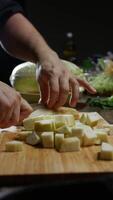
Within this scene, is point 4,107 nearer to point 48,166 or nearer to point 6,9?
point 48,166

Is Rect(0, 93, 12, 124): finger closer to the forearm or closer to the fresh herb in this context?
the forearm

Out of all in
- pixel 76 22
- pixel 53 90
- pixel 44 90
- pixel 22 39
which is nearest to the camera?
pixel 53 90

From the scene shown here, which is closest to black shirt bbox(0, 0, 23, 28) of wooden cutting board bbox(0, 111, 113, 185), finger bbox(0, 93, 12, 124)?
wooden cutting board bbox(0, 111, 113, 185)

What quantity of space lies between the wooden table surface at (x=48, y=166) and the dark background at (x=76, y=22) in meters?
3.45

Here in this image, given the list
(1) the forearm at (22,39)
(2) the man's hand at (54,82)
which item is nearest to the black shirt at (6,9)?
(1) the forearm at (22,39)

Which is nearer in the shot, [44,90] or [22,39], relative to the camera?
[44,90]

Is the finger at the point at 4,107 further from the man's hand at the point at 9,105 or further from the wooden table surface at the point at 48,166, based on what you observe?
the wooden table surface at the point at 48,166

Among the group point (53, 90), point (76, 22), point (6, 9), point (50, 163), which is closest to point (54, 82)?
point (53, 90)

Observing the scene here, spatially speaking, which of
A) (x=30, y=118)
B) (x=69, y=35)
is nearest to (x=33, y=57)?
(x=30, y=118)

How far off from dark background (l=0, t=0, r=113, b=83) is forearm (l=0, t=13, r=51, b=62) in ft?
8.70

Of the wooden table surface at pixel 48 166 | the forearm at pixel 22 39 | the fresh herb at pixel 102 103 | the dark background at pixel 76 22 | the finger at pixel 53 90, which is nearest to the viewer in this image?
the wooden table surface at pixel 48 166

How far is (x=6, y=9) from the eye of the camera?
2111mm

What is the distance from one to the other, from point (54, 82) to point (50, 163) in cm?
40

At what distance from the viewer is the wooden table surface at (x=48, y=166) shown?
3.92ft
